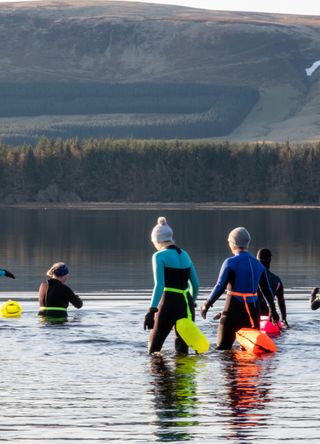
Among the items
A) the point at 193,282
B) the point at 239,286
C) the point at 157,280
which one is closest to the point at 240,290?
the point at 239,286

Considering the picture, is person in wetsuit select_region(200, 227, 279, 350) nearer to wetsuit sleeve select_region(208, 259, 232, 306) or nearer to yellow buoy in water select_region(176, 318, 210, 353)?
wetsuit sleeve select_region(208, 259, 232, 306)

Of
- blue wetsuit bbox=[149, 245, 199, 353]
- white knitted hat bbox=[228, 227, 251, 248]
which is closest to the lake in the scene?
blue wetsuit bbox=[149, 245, 199, 353]

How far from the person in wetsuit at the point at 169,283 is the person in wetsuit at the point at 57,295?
17.8 feet

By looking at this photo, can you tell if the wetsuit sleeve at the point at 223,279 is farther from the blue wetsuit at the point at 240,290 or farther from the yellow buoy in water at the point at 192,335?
the yellow buoy in water at the point at 192,335

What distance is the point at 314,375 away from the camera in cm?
2089

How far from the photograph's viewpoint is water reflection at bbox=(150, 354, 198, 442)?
54.2 ft

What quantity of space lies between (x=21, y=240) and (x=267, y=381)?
54.1 m

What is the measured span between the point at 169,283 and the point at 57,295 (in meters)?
5.99

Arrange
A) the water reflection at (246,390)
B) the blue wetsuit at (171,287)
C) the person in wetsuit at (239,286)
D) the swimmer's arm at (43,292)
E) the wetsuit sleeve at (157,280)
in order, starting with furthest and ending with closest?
1. the swimmer's arm at (43,292)
2. the person in wetsuit at (239,286)
3. the blue wetsuit at (171,287)
4. the wetsuit sleeve at (157,280)
5. the water reflection at (246,390)

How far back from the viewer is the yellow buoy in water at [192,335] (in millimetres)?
23078

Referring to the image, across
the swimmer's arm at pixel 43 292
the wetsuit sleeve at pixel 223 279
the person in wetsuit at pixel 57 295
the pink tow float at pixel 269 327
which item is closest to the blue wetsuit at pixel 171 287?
the wetsuit sleeve at pixel 223 279

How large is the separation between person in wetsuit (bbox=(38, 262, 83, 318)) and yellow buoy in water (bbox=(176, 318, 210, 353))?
18.2 feet

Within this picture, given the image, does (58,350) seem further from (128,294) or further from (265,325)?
(128,294)

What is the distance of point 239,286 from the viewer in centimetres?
2328
